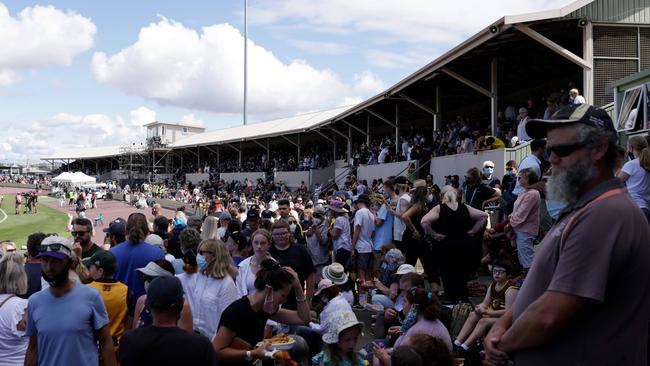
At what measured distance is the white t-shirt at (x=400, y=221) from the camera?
853 cm

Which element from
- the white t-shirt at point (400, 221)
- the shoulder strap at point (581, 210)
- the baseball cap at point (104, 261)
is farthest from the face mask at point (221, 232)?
the shoulder strap at point (581, 210)

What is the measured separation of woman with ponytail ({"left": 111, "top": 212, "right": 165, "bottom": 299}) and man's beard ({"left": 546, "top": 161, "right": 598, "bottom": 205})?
14.4 feet

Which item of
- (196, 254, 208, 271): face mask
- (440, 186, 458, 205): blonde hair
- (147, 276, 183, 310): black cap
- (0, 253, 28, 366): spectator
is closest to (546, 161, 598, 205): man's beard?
(147, 276, 183, 310): black cap

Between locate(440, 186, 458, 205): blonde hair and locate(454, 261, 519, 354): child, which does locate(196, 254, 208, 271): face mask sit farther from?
locate(440, 186, 458, 205): blonde hair

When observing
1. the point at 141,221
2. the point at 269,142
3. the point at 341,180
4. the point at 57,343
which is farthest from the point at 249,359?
the point at 269,142

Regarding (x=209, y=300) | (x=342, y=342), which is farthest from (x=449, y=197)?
(x=209, y=300)

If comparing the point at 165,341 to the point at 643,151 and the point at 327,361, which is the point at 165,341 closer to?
the point at 327,361

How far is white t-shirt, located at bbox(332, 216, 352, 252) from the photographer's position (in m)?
8.87

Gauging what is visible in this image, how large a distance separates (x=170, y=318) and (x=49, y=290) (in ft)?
3.98

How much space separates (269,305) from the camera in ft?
13.0

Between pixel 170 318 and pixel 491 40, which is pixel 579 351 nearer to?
pixel 170 318

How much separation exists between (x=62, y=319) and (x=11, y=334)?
38.8 inches

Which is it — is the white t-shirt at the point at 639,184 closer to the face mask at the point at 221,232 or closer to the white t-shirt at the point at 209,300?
the white t-shirt at the point at 209,300

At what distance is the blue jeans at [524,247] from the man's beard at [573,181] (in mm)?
5494
